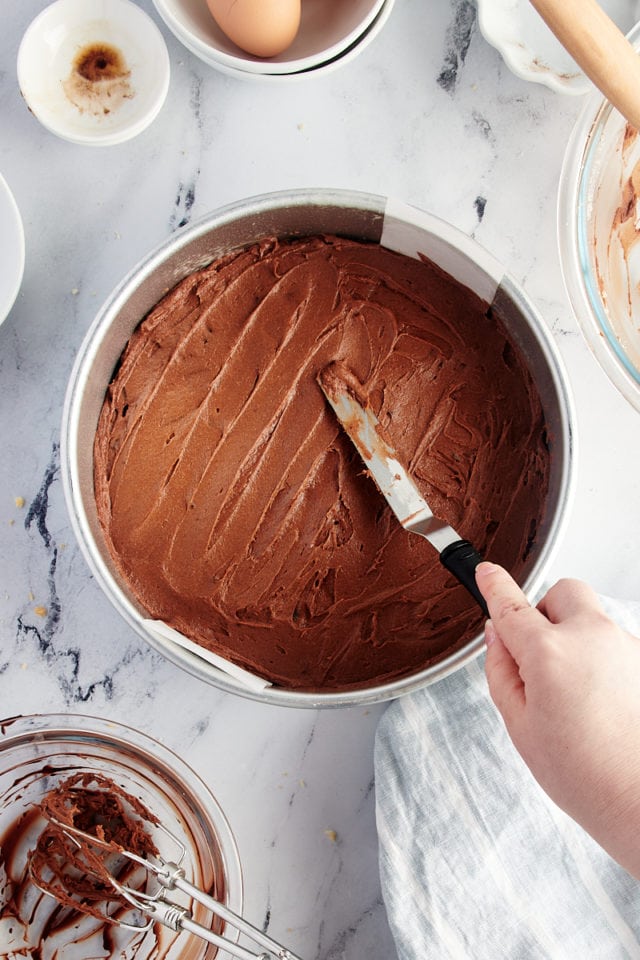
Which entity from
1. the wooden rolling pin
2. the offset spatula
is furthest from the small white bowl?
the wooden rolling pin

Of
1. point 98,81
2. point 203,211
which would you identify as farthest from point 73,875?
point 98,81

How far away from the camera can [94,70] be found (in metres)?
1.55

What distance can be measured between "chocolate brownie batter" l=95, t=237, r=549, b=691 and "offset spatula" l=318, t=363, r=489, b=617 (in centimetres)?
3

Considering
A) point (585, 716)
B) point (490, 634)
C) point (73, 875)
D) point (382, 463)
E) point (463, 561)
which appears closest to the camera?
point (585, 716)

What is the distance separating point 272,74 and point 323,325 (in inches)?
17.2

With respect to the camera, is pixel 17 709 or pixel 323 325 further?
pixel 17 709

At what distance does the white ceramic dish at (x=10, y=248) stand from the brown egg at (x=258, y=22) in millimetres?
465

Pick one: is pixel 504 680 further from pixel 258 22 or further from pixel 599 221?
pixel 258 22

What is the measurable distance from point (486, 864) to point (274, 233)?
1.11m

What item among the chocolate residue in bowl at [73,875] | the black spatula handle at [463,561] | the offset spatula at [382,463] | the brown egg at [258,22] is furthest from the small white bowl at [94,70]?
the chocolate residue in bowl at [73,875]

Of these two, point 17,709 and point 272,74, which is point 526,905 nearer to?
point 17,709

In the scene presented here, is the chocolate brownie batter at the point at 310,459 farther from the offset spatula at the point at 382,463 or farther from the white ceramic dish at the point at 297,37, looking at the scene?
the white ceramic dish at the point at 297,37

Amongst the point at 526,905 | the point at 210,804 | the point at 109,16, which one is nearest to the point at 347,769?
the point at 210,804

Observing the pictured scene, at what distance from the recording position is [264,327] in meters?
1.45
